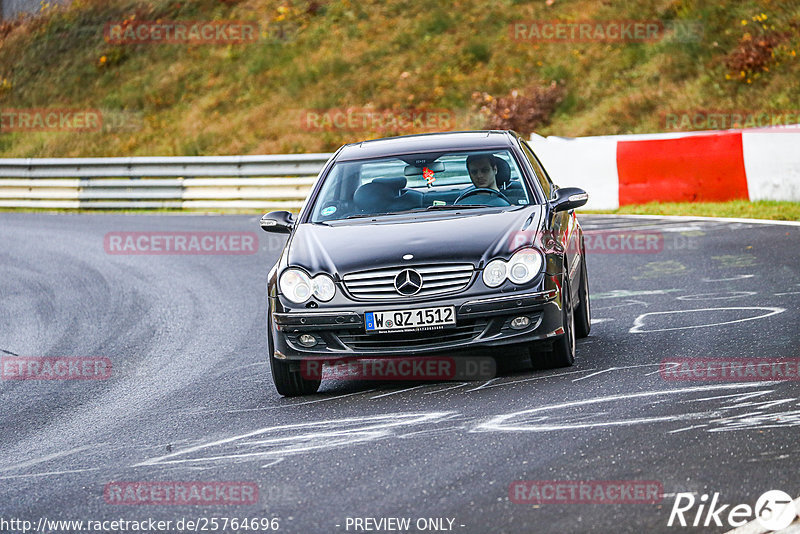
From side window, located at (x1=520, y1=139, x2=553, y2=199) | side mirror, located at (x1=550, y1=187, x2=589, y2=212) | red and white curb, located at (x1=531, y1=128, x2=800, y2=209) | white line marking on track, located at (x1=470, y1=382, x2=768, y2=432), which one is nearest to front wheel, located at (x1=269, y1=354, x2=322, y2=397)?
white line marking on track, located at (x1=470, y1=382, x2=768, y2=432)

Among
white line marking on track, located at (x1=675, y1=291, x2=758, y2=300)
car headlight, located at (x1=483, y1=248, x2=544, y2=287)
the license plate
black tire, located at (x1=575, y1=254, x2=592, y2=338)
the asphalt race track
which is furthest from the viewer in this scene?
white line marking on track, located at (x1=675, y1=291, x2=758, y2=300)

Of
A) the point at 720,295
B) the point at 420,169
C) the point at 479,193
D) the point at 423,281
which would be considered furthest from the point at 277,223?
the point at 720,295

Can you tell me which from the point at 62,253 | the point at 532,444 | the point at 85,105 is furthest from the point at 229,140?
the point at 532,444

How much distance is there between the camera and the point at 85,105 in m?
42.5

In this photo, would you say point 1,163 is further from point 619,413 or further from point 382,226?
point 619,413

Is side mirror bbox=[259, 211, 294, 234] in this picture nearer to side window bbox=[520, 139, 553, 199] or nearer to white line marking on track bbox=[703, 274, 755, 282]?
side window bbox=[520, 139, 553, 199]

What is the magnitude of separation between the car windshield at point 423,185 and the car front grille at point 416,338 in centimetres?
131

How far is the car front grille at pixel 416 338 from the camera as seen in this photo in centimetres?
732

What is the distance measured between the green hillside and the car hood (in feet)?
64.5

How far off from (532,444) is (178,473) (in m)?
1.71

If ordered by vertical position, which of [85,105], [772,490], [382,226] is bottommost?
[772,490]

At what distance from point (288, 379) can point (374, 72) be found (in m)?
29.6

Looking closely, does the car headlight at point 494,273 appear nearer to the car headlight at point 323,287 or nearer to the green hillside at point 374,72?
the car headlight at point 323,287

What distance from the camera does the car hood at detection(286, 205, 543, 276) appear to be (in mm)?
7426
